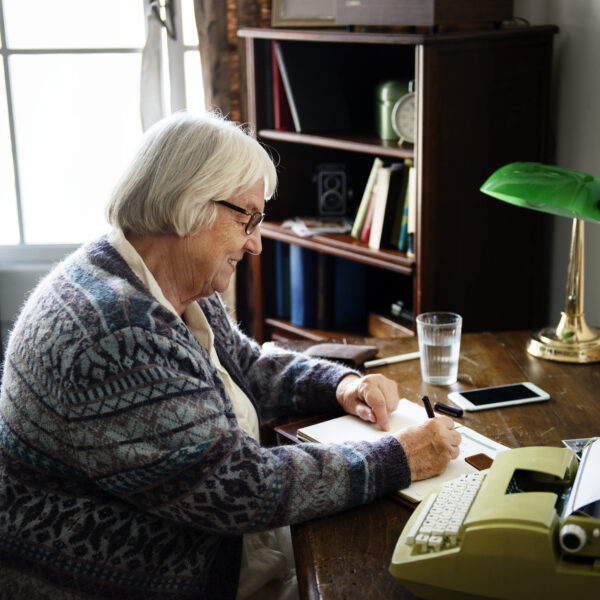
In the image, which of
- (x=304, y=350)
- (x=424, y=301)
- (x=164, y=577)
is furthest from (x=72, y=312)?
(x=424, y=301)

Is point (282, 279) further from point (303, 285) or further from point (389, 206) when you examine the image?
point (389, 206)

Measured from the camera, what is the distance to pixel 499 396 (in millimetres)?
1583

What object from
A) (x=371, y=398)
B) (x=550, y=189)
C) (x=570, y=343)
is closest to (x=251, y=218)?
(x=371, y=398)

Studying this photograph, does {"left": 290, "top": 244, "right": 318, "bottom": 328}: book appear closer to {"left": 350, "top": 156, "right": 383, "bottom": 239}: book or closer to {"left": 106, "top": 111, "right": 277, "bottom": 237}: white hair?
{"left": 350, "top": 156, "right": 383, "bottom": 239}: book

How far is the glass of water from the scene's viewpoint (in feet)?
5.44

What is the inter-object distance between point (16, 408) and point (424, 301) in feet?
4.10

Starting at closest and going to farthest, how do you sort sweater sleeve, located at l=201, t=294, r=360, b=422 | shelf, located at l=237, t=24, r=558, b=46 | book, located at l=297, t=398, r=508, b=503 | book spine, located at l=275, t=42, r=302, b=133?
book, located at l=297, t=398, r=508, b=503
sweater sleeve, located at l=201, t=294, r=360, b=422
shelf, located at l=237, t=24, r=558, b=46
book spine, located at l=275, t=42, r=302, b=133

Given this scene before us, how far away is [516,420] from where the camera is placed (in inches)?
58.7

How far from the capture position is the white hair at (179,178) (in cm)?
131

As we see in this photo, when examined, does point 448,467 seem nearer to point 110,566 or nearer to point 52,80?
point 110,566

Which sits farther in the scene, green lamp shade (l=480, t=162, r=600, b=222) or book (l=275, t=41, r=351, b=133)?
book (l=275, t=41, r=351, b=133)

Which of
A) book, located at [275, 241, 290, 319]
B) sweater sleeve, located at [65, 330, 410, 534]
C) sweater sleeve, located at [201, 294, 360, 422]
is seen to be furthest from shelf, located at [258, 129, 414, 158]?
sweater sleeve, located at [65, 330, 410, 534]

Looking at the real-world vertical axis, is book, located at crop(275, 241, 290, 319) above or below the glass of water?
below

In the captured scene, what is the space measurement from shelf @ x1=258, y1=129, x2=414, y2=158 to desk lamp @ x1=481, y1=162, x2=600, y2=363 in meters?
0.53
